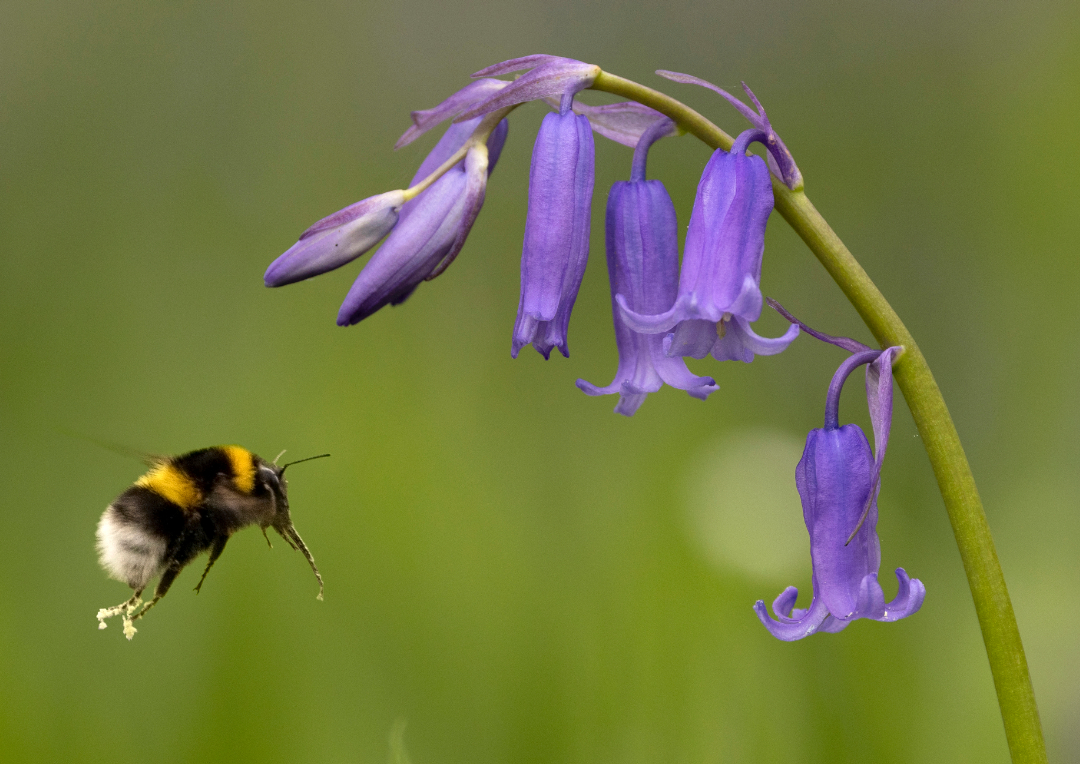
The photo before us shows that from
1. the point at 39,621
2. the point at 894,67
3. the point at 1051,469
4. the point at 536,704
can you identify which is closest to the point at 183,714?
the point at 39,621

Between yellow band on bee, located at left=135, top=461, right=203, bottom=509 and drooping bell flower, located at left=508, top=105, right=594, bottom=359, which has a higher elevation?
drooping bell flower, located at left=508, top=105, right=594, bottom=359

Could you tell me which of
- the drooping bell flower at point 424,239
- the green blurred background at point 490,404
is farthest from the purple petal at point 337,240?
the green blurred background at point 490,404

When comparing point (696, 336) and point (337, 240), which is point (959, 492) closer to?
point (696, 336)

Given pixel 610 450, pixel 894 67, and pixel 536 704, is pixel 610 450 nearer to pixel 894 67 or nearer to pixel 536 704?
pixel 536 704

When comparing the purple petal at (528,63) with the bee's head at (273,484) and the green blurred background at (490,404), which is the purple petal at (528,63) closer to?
the bee's head at (273,484)

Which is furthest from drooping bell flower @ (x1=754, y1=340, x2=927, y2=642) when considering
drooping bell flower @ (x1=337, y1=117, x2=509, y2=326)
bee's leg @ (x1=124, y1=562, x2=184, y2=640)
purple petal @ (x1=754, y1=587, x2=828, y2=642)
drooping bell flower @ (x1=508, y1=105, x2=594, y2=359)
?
bee's leg @ (x1=124, y1=562, x2=184, y2=640)

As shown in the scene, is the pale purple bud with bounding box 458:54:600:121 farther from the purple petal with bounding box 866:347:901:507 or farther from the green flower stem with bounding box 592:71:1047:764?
the purple petal with bounding box 866:347:901:507
